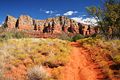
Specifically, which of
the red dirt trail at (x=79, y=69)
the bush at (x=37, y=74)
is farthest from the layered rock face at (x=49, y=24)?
the bush at (x=37, y=74)

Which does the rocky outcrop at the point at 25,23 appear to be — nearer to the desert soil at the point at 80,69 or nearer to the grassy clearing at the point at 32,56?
the grassy clearing at the point at 32,56

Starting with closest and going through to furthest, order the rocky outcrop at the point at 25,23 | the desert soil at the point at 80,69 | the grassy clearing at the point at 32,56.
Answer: the desert soil at the point at 80,69
the grassy clearing at the point at 32,56
the rocky outcrop at the point at 25,23

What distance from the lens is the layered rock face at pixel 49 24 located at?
155 meters

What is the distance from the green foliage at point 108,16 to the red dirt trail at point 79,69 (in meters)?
11.4

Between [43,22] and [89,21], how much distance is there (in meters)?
140

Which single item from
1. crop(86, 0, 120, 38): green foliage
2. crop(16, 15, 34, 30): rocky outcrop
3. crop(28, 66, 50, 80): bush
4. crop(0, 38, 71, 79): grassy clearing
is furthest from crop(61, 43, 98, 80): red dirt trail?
crop(16, 15, 34, 30): rocky outcrop

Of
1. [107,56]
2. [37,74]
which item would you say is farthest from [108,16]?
[37,74]

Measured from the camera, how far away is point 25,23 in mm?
157500

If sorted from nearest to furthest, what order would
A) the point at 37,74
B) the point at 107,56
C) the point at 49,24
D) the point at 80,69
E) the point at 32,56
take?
the point at 37,74, the point at 80,69, the point at 32,56, the point at 107,56, the point at 49,24

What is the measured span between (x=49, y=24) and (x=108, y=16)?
418ft

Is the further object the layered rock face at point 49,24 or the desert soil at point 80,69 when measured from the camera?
the layered rock face at point 49,24

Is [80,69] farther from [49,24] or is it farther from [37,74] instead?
[49,24]

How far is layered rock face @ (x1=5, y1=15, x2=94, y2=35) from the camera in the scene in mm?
154750

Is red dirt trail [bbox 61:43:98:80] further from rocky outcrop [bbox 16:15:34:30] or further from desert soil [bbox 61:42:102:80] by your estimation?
rocky outcrop [bbox 16:15:34:30]
